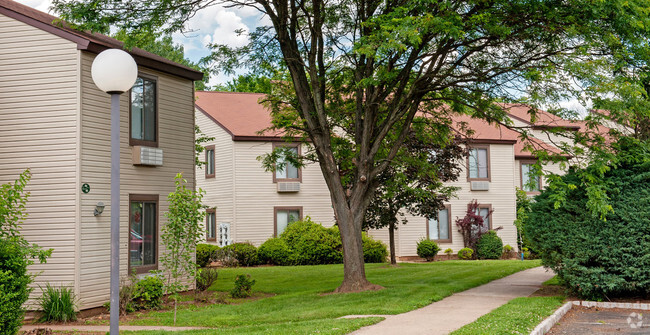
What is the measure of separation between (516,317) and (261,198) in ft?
57.9

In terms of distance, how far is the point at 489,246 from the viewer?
28.4 m

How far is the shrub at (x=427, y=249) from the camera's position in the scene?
27.3m

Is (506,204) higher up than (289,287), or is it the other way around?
(506,204)

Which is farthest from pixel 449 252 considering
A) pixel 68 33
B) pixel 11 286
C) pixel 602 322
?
pixel 11 286

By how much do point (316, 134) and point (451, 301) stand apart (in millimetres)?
5199

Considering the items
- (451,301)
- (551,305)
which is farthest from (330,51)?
(551,305)

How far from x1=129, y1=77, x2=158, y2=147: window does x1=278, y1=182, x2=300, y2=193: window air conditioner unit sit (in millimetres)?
11947

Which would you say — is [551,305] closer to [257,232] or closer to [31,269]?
[31,269]

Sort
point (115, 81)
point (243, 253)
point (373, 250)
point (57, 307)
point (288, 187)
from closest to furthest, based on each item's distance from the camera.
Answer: point (115, 81), point (57, 307), point (243, 253), point (373, 250), point (288, 187)

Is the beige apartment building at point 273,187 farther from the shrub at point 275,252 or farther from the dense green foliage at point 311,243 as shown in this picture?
the dense green foliage at point 311,243

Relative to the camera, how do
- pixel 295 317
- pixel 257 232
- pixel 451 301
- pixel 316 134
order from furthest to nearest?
pixel 257 232 → pixel 316 134 → pixel 451 301 → pixel 295 317

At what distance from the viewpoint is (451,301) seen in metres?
12.6

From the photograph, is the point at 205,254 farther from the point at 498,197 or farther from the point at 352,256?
the point at 498,197

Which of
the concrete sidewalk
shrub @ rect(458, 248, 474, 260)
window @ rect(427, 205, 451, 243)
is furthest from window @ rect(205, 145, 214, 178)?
the concrete sidewalk
